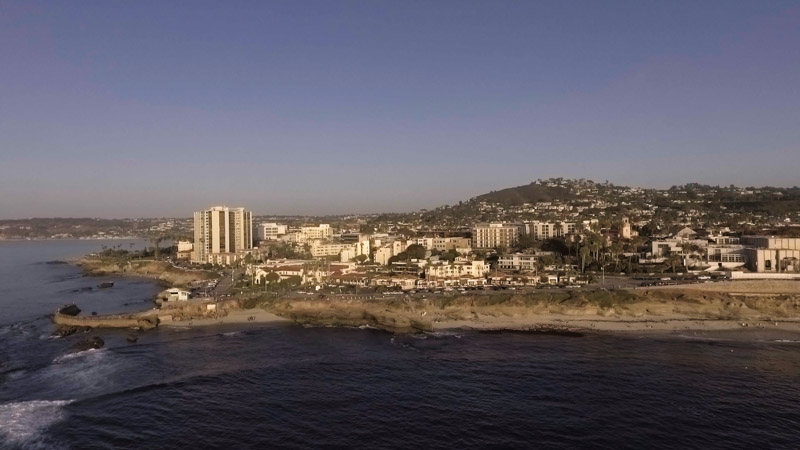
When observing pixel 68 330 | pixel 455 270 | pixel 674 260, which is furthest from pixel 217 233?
pixel 674 260

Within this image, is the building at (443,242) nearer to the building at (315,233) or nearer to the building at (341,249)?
the building at (341,249)

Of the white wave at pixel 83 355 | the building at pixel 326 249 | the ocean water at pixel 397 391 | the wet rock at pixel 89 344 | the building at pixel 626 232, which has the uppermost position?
the building at pixel 626 232

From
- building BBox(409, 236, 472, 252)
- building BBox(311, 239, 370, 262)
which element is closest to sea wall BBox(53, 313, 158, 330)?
building BBox(311, 239, 370, 262)

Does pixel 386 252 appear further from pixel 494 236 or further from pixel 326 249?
pixel 494 236

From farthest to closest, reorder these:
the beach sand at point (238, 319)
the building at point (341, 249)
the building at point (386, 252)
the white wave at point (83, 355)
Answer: the building at point (341, 249), the building at point (386, 252), the beach sand at point (238, 319), the white wave at point (83, 355)

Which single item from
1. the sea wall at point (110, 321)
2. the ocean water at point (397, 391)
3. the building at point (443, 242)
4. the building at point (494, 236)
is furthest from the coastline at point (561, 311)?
the building at point (494, 236)

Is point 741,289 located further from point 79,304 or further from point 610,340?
point 79,304

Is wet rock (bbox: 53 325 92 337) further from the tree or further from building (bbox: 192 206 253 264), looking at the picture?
the tree
